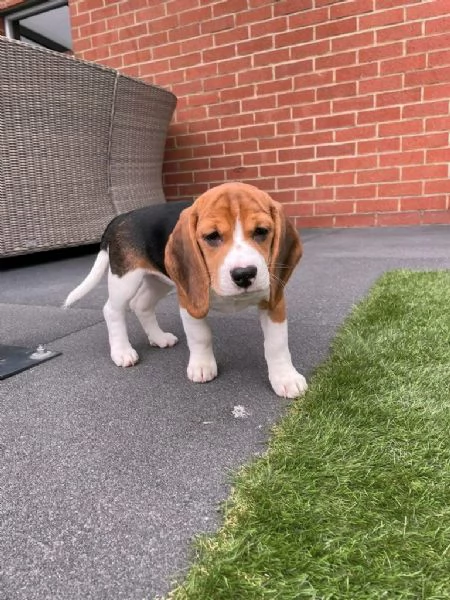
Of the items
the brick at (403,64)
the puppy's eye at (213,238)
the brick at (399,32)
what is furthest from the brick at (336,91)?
the puppy's eye at (213,238)

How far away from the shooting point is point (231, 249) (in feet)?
4.95

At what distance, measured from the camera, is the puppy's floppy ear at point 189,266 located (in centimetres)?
163

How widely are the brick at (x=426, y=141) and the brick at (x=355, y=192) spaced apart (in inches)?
18.8

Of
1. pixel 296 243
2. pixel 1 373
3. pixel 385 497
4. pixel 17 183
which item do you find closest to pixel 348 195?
pixel 17 183

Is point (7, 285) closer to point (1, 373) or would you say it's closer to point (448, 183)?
point (1, 373)

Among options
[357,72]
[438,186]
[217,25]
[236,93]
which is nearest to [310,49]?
[357,72]

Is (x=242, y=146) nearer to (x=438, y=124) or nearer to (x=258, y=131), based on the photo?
(x=258, y=131)

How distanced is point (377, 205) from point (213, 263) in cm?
371

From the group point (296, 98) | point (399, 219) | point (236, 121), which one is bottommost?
point (399, 219)

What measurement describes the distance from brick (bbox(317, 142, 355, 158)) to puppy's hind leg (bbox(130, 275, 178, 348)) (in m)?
3.25

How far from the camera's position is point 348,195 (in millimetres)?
4953

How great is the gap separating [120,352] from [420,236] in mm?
3173

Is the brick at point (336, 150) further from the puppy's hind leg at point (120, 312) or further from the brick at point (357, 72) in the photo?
the puppy's hind leg at point (120, 312)

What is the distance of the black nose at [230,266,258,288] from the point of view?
144 cm
